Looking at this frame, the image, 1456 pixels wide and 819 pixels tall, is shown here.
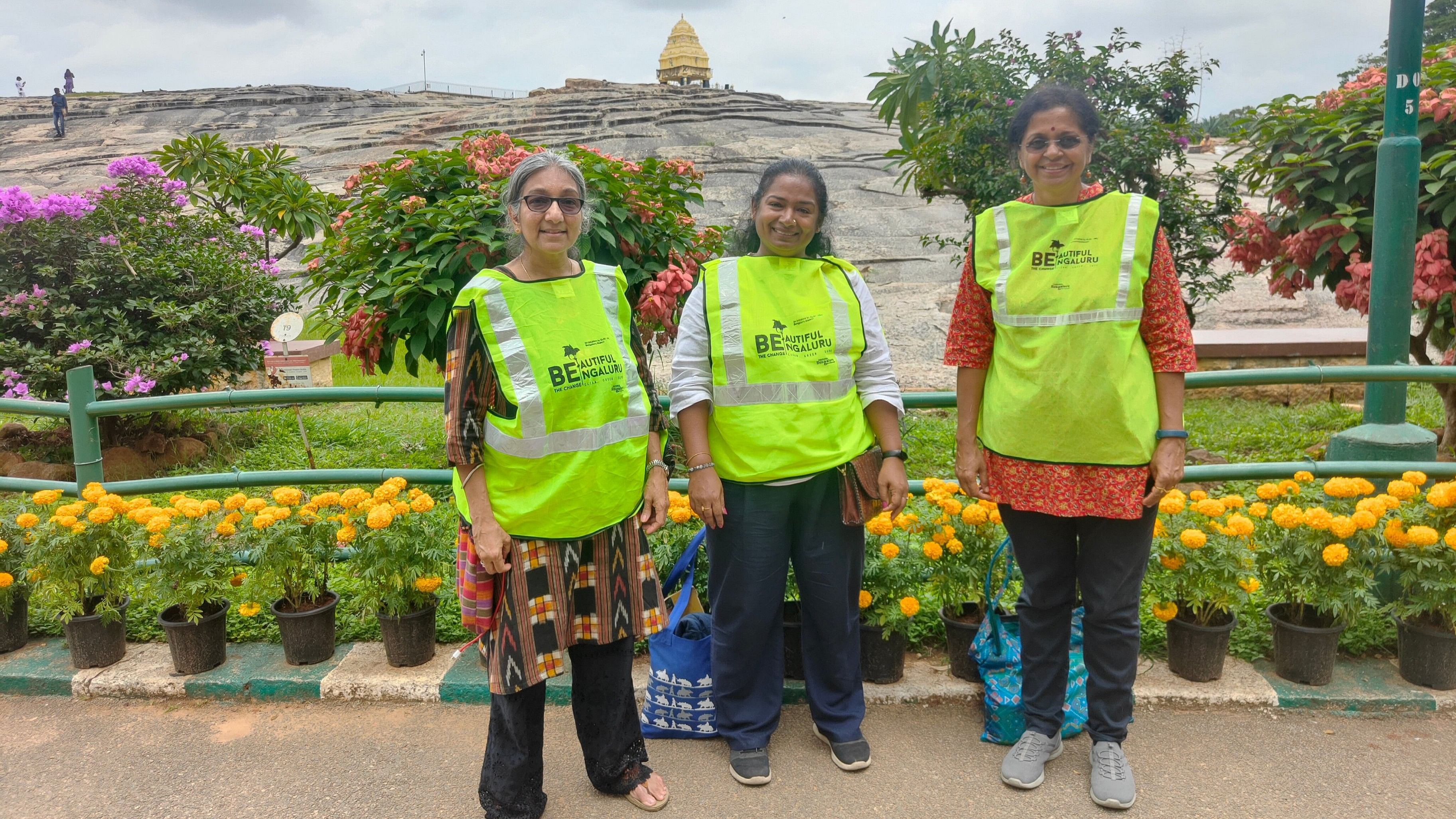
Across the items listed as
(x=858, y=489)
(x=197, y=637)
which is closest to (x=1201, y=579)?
(x=858, y=489)

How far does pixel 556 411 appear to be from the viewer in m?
2.34

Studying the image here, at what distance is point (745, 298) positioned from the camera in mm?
2646

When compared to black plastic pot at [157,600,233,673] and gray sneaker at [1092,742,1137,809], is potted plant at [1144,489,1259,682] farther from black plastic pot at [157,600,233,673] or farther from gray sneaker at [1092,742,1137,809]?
black plastic pot at [157,600,233,673]

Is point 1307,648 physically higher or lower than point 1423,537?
lower

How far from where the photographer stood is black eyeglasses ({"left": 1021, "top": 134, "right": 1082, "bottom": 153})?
A: 2.48 m

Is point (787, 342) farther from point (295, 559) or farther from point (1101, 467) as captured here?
point (295, 559)

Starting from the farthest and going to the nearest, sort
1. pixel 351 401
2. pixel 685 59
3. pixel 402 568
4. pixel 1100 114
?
pixel 685 59 → pixel 1100 114 → pixel 351 401 → pixel 402 568

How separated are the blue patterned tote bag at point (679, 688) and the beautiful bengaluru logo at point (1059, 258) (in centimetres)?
125

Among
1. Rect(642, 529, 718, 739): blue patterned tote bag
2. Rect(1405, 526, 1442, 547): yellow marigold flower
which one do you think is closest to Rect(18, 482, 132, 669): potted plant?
Rect(642, 529, 718, 739): blue patterned tote bag

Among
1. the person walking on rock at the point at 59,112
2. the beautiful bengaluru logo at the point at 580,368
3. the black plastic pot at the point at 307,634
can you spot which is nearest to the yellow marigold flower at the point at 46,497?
the black plastic pot at the point at 307,634

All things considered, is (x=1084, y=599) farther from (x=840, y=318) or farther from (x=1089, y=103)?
(x=1089, y=103)

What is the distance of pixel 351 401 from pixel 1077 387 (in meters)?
2.74

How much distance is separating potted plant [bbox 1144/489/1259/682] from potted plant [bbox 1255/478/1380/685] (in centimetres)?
10

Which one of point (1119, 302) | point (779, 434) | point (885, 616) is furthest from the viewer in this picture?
point (885, 616)
